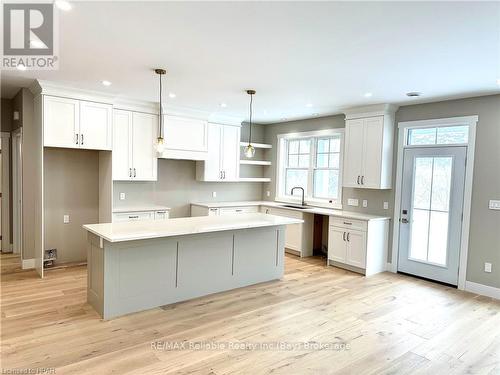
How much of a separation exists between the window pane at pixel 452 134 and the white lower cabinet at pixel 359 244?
146cm

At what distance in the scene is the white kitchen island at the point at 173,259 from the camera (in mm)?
3428

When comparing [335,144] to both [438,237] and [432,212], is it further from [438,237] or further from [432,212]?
[438,237]

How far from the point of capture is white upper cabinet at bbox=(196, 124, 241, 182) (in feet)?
21.2

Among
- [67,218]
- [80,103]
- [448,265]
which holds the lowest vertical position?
[448,265]

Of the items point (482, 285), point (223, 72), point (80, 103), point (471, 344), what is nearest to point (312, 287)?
point (471, 344)

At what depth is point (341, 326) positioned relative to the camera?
3422mm

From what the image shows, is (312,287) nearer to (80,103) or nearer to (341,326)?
(341,326)

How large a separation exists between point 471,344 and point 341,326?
3.81 ft

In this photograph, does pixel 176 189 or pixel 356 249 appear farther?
pixel 176 189

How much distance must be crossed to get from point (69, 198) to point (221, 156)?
108 inches

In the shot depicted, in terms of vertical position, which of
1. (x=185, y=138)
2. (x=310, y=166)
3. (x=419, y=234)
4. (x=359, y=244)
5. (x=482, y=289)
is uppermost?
(x=185, y=138)

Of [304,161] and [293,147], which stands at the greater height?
[293,147]

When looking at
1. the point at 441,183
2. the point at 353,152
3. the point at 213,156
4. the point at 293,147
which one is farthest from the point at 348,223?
the point at 213,156

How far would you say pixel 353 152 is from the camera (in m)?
5.58
